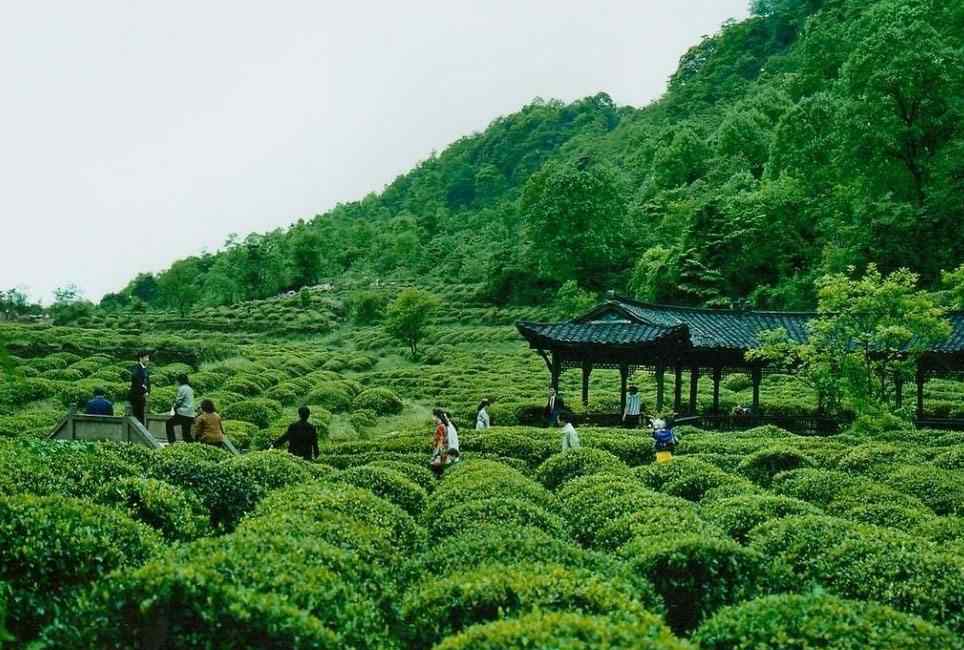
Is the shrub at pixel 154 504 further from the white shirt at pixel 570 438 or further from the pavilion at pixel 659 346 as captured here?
the pavilion at pixel 659 346

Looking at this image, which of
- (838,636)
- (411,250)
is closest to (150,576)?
(838,636)

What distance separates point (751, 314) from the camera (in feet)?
100

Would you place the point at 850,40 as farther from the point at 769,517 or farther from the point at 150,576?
the point at 150,576

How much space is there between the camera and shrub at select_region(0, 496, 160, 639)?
657 cm

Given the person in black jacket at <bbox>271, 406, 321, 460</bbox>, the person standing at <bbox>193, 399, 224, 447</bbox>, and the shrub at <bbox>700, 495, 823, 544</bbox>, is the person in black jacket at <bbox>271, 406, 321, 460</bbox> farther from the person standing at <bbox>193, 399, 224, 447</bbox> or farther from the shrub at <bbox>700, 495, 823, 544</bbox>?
the shrub at <bbox>700, 495, 823, 544</bbox>

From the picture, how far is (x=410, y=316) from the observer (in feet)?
183

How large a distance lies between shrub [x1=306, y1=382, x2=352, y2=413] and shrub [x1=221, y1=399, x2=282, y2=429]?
4.26 metres

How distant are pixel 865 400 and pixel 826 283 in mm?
3201

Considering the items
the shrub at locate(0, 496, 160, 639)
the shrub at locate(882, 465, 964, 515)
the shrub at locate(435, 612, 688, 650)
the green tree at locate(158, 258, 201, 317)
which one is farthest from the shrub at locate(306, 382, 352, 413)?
the green tree at locate(158, 258, 201, 317)

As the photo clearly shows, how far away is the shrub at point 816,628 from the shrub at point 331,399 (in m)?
30.9

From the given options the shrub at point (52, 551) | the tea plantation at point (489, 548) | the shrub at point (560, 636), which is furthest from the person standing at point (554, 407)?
the shrub at point (560, 636)

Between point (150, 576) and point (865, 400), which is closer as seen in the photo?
point (150, 576)

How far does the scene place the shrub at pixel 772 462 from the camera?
17094mm

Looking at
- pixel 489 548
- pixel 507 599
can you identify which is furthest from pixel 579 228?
pixel 507 599
